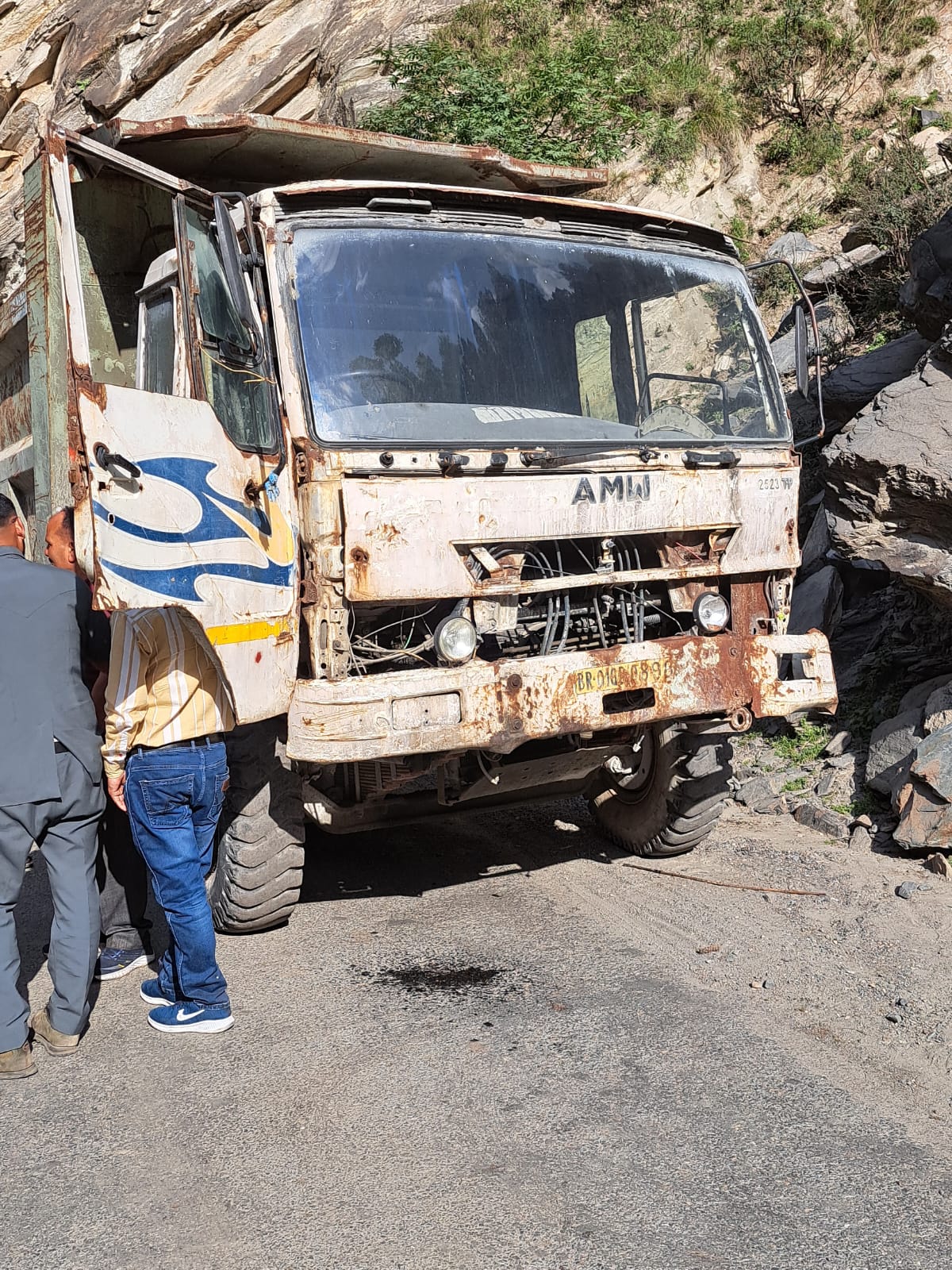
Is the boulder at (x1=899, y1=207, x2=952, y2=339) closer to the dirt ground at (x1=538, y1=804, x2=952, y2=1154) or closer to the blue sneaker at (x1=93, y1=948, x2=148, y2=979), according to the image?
the dirt ground at (x1=538, y1=804, x2=952, y2=1154)

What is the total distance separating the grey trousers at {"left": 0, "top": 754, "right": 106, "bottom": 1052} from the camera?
3.84 metres

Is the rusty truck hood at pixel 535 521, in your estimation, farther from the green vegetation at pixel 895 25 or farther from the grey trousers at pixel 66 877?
the green vegetation at pixel 895 25

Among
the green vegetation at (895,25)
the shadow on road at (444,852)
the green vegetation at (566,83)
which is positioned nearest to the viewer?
the shadow on road at (444,852)

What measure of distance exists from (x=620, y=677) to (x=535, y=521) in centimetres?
69

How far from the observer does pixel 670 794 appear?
5.52 meters

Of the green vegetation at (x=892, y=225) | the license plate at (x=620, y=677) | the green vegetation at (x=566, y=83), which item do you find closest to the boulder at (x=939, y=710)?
the license plate at (x=620, y=677)

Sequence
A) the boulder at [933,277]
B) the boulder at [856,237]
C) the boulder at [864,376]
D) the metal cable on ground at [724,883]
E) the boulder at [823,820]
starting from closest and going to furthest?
the metal cable on ground at [724,883], the boulder at [823,820], the boulder at [933,277], the boulder at [864,376], the boulder at [856,237]

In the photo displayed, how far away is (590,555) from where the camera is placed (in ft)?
15.7

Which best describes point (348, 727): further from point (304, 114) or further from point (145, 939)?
point (304, 114)

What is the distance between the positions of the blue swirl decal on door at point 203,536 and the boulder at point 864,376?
5840 mm

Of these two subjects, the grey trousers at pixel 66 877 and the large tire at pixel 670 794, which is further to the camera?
the large tire at pixel 670 794

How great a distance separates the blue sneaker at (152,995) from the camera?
432 centimetres

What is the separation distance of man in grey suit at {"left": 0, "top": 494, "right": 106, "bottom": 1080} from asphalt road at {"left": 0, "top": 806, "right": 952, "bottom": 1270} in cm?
23

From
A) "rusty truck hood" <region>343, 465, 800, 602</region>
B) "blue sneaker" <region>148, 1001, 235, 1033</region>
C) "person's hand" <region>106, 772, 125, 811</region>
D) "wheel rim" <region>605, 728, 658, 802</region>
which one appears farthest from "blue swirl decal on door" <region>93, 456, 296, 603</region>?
"wheel rim" <region>605, 728, 658, 802</region>
